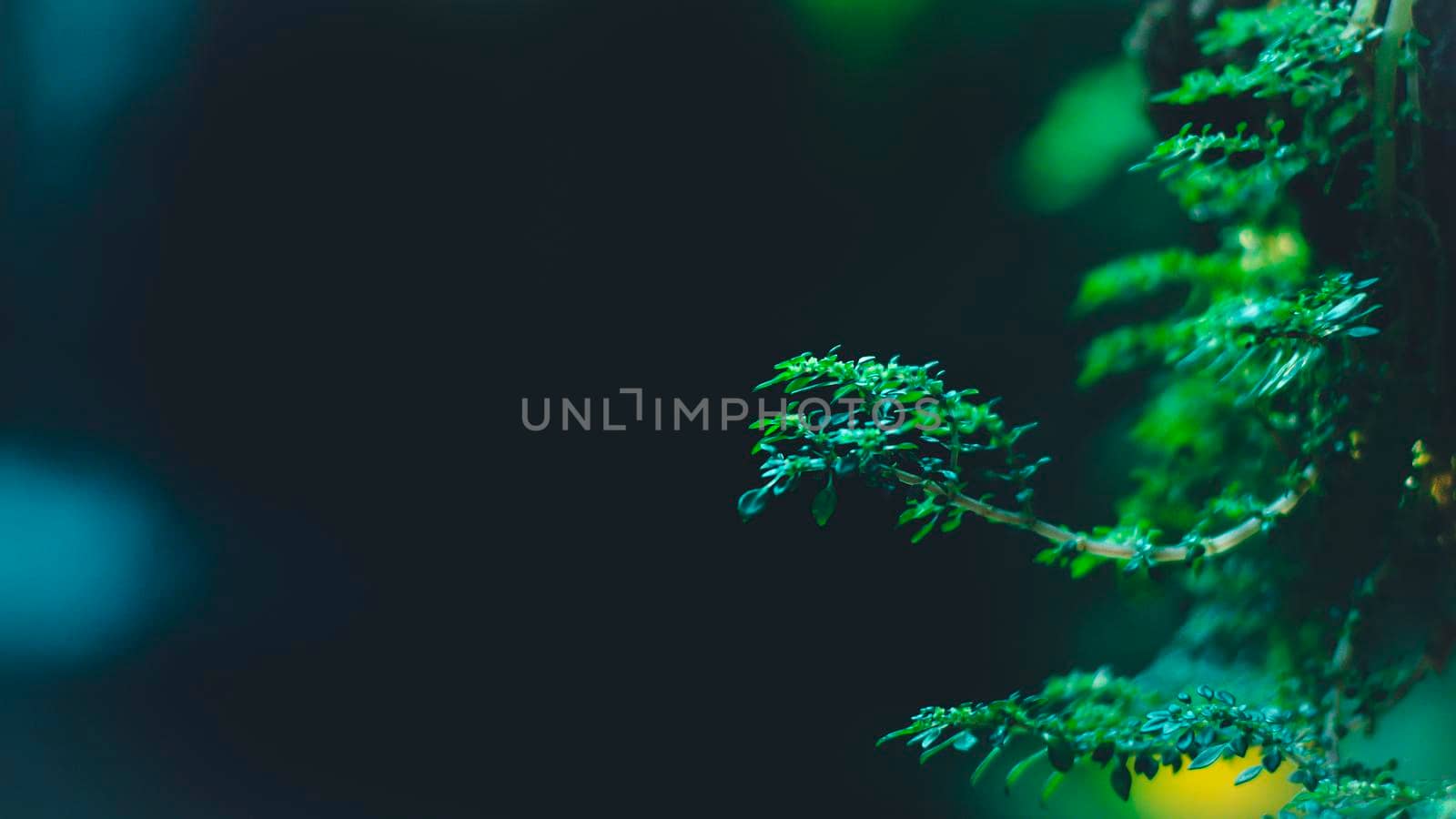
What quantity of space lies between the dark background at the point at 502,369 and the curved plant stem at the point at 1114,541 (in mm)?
673

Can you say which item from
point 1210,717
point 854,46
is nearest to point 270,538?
point 854,46

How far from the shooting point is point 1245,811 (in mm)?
1953

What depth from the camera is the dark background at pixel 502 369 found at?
1957mm

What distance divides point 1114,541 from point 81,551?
1.87 m

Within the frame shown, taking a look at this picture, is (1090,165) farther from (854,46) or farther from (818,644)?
(818,644)

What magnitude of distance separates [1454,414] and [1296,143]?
0.43 metres

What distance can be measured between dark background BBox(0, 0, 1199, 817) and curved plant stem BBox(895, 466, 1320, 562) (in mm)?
673

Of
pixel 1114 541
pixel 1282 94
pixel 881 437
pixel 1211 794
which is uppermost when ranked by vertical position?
pixel 1282 94

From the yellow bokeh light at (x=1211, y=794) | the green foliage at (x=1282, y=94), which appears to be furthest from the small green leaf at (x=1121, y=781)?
the yellow bokeh light at (x=1211, y=794)

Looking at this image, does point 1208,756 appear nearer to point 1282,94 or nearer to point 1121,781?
point 1121,781

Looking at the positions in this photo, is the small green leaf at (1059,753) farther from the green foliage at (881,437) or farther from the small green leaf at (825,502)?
the small green leaf at (825,502)

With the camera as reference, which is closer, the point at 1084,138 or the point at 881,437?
the point at 881,437

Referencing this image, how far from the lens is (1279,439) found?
1.47 m

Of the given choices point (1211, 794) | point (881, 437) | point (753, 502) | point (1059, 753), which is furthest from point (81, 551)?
point (1211, 794)
